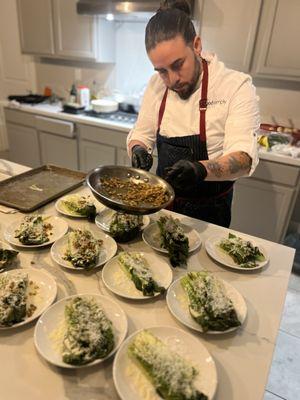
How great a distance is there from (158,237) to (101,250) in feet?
0.72

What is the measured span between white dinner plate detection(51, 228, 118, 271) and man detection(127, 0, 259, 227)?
1.05 ft

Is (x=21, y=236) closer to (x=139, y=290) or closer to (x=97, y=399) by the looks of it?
(x=139, y=290)

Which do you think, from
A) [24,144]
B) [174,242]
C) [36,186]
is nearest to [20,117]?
[24,144]

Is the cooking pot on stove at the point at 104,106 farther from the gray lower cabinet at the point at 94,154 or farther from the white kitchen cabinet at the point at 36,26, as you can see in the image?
the white kitchen cabinet at the point at 36,26

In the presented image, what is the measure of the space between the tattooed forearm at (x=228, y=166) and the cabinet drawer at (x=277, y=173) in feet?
3.57

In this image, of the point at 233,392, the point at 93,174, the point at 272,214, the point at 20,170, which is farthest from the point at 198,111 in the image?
the point at 272,214

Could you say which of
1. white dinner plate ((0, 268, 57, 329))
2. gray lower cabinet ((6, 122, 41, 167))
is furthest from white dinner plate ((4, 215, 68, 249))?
gray lower cabinet ((6, 122, 41, 167))

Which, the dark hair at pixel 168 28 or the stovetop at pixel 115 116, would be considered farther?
the stovetop at pixel 115 116

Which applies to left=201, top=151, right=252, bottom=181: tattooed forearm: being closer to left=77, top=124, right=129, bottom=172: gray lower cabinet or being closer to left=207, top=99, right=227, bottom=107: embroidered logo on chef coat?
left=207, top=99, right=227, bottom=107: embroidered logo on chef coat

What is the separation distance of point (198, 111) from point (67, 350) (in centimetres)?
111

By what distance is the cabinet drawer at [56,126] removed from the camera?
303 centimetres

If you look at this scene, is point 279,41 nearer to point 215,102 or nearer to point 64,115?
point 215,102

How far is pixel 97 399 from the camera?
2.15 ft

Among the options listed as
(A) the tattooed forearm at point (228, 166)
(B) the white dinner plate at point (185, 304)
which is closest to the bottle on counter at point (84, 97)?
(A) the tattooed forearm at point (228, 166)
